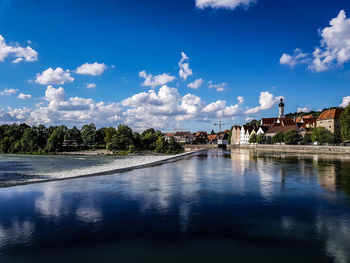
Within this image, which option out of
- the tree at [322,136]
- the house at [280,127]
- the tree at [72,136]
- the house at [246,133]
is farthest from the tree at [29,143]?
the house at [280,127]

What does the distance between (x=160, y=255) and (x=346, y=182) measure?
22653mm

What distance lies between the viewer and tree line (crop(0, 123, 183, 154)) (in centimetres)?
11511

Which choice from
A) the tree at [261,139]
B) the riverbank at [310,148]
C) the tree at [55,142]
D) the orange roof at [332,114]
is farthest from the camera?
the tree at [261,139]

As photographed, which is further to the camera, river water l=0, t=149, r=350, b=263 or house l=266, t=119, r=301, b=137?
house l=266, t=119, r=301, b=137

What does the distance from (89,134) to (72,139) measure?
10593 mm

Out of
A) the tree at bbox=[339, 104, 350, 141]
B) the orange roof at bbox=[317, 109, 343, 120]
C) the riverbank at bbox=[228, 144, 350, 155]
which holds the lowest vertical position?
the riverbank at bbox=[228, 144, 350, 155]

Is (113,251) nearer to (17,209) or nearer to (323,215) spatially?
(17,209)

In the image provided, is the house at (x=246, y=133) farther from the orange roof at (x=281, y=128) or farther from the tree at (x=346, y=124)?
the tree at (x=346, y=124)

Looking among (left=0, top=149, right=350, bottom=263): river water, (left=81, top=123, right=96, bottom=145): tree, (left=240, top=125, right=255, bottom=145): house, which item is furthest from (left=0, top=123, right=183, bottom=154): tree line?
(left=0, top=149, right=350, bottom=263): river water

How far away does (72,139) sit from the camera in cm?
14562

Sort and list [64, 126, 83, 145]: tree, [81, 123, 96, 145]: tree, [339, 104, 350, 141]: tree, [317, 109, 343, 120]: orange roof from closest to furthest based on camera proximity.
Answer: [339, 104, 350, 141]: tree, [317, 109, 343, 120]: orange roof, [81, 123, 96, 145]: tree, [64, 126, 83, 145]: tree

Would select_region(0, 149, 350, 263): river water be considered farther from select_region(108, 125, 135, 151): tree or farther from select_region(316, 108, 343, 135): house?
select_region(316, 108, 343, 135): house

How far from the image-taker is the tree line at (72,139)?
378 feet

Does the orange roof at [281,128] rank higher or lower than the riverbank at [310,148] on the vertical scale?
higher
